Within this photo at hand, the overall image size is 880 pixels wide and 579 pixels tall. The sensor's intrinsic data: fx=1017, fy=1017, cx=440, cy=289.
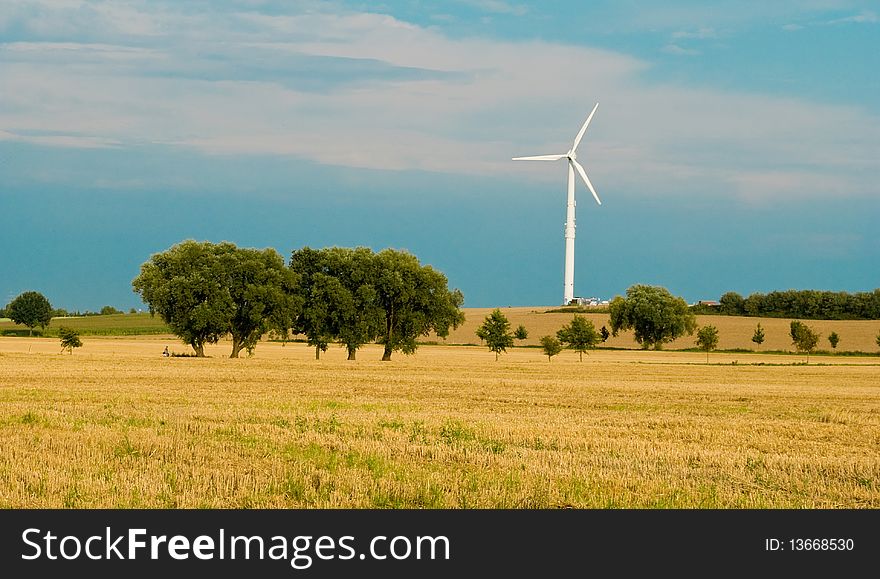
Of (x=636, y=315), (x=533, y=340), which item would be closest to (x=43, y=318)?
(x=533, y=340)

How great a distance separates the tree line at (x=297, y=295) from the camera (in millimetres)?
80688

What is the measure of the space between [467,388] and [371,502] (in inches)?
1124

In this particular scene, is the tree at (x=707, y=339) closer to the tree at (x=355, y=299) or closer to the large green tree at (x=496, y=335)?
the large green tree at (x=496, y=335)

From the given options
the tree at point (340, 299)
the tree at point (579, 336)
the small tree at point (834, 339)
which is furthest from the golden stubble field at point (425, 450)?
the small tree at point (834, 339)

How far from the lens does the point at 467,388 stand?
42.2 metres

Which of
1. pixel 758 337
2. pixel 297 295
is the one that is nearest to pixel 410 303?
pixel 297 295

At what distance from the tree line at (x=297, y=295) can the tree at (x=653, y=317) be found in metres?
61.0

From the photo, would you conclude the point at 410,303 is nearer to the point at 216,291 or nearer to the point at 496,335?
the point at 496,335

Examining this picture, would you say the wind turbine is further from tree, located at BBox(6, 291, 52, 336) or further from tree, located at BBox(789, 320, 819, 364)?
tree, located at BBox(6, 291, 52, 336)

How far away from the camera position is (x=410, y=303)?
3440 inches

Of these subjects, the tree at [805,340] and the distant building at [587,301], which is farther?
the distant building at [587,301]

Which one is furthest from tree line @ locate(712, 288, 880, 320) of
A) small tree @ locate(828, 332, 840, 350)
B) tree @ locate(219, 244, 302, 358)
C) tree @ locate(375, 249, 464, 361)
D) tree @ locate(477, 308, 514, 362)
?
tree @ locate(219, 244, 302, 358)

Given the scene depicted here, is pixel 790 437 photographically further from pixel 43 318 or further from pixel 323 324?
pixel 43 318
